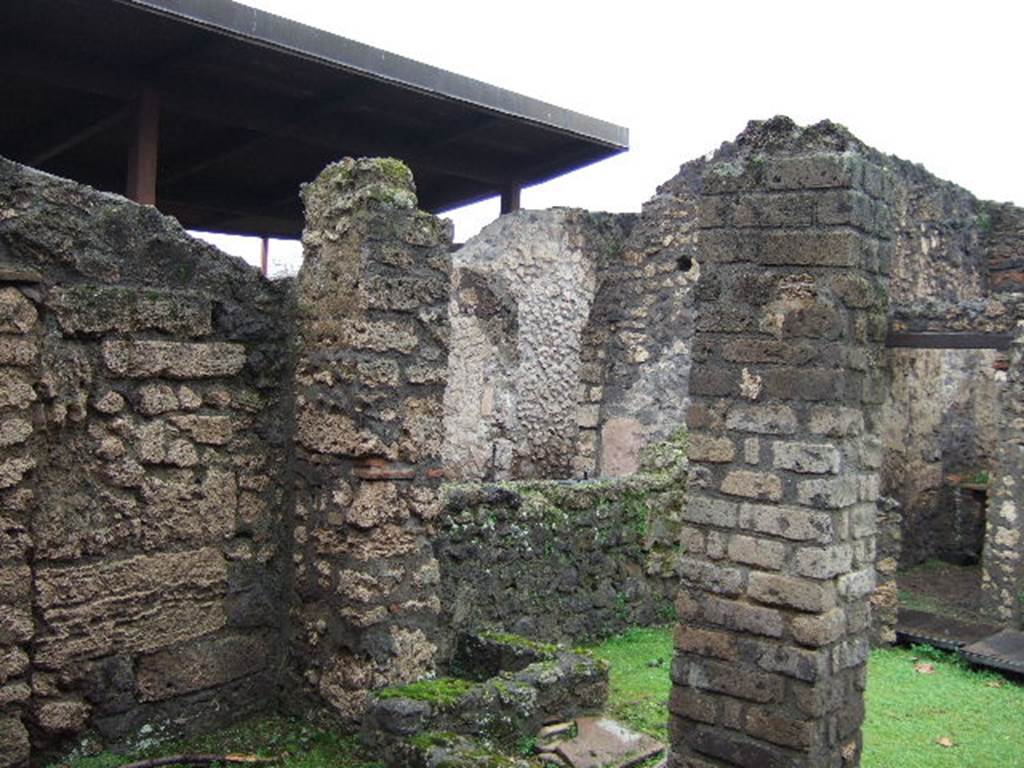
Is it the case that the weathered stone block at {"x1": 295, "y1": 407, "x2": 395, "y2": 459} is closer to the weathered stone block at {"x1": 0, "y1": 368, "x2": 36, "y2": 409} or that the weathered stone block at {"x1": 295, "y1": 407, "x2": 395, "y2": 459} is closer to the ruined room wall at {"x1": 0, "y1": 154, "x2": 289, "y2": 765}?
the ruined room wall at {"x1": 0, "y1": 154, "x2": 289, "y2": 765}

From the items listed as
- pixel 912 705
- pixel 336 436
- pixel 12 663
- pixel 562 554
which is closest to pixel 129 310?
pixel 336 436

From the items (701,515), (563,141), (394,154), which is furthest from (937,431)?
(701,515)

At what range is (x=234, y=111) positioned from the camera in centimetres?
801

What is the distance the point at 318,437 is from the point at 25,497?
4.26 feet

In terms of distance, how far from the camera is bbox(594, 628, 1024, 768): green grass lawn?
5359mm

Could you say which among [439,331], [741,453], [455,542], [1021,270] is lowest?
[455,542]

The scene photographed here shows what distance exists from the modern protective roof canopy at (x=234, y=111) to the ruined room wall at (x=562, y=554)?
3343 millimetres

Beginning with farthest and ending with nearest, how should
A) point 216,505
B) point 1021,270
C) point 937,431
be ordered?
point 1021,270 → point 937,431 → point 216,505

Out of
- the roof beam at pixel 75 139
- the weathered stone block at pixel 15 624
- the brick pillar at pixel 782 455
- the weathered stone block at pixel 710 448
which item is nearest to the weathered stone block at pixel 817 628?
the brick pillar at pixel 782 455

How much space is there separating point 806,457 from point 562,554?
305 centimetres

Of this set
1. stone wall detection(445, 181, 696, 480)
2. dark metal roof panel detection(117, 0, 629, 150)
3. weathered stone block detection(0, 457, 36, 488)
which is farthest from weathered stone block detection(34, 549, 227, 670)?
stone wall detection(445, 181, 696, 480)

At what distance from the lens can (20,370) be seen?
12.9 ft

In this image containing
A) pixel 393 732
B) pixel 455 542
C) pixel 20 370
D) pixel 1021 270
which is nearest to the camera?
pixel 20 370

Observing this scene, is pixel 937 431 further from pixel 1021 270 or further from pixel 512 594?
pixel 512 594
